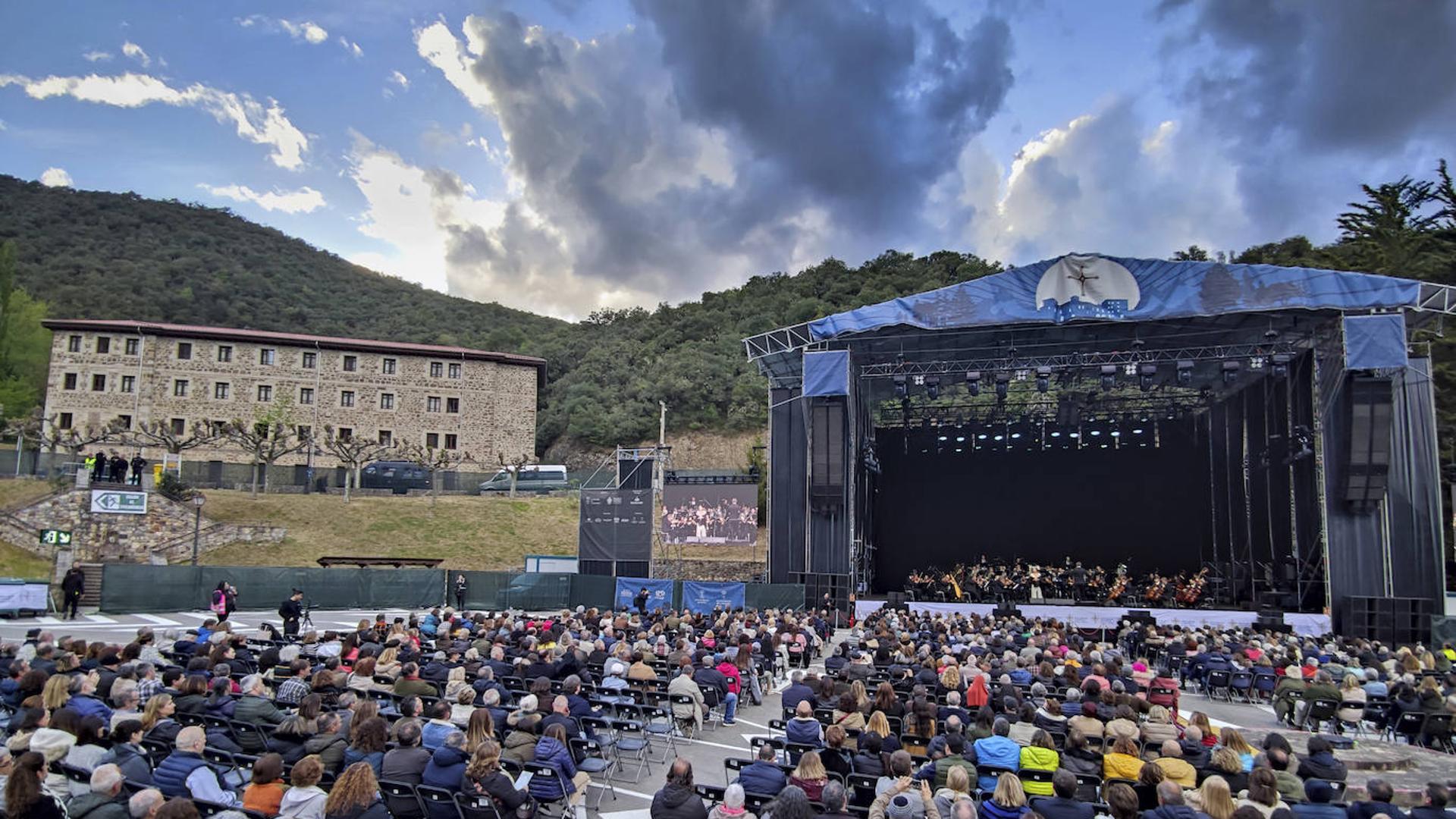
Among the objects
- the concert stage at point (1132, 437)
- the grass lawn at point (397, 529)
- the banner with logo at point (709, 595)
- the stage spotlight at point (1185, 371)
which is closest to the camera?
the concert stage at point (1132, 437)

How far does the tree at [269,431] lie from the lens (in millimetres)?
43562

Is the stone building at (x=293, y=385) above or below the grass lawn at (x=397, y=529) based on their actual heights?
above

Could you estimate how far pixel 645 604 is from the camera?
24656mm

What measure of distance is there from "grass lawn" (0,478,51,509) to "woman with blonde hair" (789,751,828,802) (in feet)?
114

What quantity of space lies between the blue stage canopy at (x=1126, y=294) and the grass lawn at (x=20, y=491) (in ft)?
94.1

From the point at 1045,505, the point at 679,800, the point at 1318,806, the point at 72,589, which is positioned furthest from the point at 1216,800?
the point at 1045,505

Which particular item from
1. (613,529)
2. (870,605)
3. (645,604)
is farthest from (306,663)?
(613,529)

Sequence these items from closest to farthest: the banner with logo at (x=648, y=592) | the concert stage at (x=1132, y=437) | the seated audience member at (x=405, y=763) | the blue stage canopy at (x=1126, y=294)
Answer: the seated audience member at (x=405, y=763) < the blue stage canopy at (x=1126, y=294) < the concert stage at (x=1132, y=437) < the banner with logo at (x=648, y=592)

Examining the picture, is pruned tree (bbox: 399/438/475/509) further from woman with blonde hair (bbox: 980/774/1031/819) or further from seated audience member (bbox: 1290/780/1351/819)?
seated audience member (bbox: 1290/780/1351/819)

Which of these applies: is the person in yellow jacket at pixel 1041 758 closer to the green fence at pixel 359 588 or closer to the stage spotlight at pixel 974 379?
the stage spotlight at pixel 974 379

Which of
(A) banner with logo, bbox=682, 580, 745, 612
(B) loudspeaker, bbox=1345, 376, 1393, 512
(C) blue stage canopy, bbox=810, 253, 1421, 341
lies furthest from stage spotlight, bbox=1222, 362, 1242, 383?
(A) banner with logo, bbox=682, 580, 745, 612

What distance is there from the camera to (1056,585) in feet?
90.6

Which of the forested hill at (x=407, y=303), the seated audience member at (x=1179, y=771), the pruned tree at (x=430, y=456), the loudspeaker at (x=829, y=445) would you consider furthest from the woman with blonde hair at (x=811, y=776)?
the forested hill at (x=407, y=303)

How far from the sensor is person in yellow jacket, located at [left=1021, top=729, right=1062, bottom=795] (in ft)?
21.6
